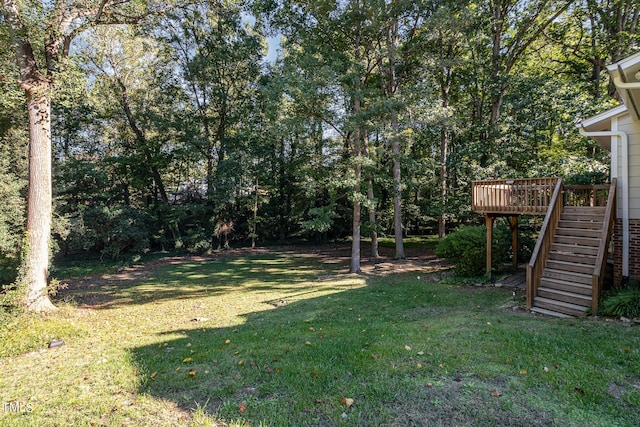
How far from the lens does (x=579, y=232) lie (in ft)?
23.0

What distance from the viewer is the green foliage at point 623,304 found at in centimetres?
514

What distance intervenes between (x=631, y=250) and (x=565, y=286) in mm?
1589

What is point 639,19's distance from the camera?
43.8 ft

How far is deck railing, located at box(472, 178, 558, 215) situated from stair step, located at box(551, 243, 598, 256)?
1.22 m

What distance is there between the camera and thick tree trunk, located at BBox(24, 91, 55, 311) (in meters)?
7.11

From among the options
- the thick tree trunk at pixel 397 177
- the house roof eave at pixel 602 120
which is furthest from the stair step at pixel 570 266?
the thick tree trunk at pixel 397 177

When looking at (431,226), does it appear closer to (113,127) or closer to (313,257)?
(313,257)

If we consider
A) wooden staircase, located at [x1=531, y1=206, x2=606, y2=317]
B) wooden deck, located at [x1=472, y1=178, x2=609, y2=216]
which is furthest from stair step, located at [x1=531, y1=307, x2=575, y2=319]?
wooden deck, located at [x1=472, y1=178, x2=609, y2=216]

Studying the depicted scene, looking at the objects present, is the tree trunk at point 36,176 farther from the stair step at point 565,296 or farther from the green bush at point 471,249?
the green bush at point 471,249

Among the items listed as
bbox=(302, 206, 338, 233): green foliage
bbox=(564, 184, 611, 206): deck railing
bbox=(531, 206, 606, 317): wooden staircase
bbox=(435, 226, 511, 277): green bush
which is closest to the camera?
bbox=(531, 206, 606, 317): wooden staircase

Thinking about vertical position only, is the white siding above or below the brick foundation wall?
above

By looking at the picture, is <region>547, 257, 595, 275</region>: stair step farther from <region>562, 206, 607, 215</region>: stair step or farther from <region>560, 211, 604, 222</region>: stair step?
<region>562, 206, 607, 215</region>: stair step

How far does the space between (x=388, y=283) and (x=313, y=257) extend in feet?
29.8

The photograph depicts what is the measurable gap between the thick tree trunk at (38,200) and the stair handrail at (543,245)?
426 inches
